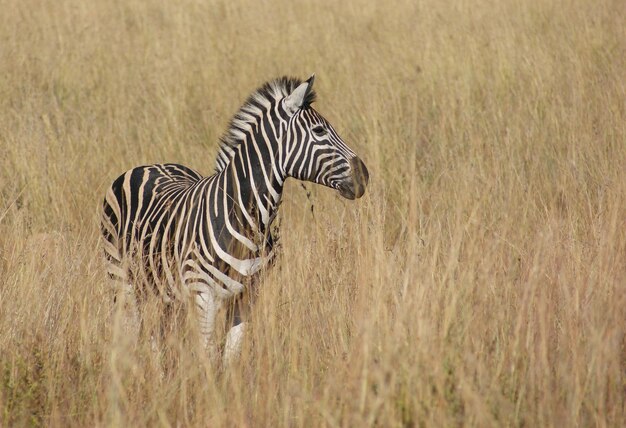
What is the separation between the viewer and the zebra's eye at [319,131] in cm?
400

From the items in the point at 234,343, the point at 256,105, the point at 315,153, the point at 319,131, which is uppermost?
the point at 256,105

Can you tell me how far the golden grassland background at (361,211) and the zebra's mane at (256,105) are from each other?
60cm

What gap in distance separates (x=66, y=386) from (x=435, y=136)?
383 centimetres

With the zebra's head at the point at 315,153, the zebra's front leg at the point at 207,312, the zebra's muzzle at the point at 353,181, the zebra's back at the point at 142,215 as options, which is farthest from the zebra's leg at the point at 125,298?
the zebra's muzzle at the point at 353,181

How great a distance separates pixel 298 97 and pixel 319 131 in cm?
18

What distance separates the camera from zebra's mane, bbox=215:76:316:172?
13.7ft

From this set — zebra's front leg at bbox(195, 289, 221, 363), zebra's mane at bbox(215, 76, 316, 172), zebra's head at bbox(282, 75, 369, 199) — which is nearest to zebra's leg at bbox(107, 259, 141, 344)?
zebra's front leg at bbox(195, 289, 221, 363)

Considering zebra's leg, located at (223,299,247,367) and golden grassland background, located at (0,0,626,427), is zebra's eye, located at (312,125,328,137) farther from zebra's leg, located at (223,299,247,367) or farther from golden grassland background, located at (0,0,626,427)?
zebra's leg, located at (223,299,247,367)

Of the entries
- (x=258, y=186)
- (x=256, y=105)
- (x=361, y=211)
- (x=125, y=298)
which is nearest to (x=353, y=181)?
(x=361, y=211)

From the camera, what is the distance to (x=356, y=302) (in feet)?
12.3


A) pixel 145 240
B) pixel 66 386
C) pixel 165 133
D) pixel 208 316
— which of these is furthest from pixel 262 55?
pixel 66 386

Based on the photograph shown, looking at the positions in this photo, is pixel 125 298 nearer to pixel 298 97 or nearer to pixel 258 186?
pixel 258 186

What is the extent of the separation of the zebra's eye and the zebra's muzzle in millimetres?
175

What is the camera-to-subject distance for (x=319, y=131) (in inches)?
158
